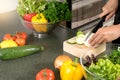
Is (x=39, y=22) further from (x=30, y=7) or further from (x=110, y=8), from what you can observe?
(x=110, y=8)

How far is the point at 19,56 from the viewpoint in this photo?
120cm

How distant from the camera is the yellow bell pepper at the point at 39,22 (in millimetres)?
1316

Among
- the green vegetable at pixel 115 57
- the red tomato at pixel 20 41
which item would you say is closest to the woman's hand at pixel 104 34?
the green vegetable at pixel 115 57

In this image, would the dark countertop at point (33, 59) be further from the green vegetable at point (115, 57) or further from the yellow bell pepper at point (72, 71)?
the green vegetable at point (115, 57)

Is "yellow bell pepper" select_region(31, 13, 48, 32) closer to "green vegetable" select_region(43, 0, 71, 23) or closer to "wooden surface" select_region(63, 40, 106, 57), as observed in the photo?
"green vegetable" select_region(43, 0, 71, 23)

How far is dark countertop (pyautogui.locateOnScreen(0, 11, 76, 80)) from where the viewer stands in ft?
3.54

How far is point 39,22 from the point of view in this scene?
1.32 meters

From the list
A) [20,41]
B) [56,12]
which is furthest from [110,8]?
[20,41]

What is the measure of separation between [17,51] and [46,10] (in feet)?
1.02

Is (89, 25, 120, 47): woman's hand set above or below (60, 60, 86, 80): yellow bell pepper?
above

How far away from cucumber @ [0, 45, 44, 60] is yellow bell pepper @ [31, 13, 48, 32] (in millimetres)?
140

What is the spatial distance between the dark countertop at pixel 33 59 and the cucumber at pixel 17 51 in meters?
0.02

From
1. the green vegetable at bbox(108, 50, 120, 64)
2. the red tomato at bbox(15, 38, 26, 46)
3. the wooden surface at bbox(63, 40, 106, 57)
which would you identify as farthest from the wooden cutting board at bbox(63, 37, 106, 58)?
the red tomato at bbox(15, 38, 26, 46)

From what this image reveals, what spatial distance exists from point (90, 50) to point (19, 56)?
35cm
